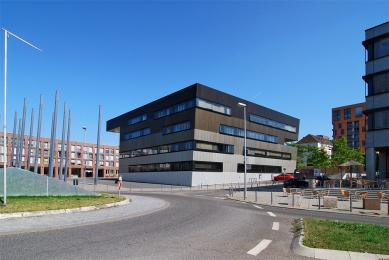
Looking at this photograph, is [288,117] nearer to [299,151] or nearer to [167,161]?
[299,151]

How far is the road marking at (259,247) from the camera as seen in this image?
713 centimetres

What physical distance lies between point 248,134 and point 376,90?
25.4 m

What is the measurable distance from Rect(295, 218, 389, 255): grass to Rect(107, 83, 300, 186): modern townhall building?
1452 inches

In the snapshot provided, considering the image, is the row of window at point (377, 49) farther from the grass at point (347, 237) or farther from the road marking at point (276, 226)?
the grass at point (347, 237)

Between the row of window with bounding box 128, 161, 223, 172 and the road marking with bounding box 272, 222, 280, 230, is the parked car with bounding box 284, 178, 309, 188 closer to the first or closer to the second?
the row of window with bounding box 128, 161, 223, 172

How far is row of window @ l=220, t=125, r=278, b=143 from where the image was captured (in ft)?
172

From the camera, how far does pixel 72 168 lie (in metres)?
103

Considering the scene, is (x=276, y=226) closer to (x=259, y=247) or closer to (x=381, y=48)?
(x=259, y=247)

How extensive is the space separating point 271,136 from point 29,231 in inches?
2248

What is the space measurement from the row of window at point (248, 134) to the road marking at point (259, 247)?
43.1m

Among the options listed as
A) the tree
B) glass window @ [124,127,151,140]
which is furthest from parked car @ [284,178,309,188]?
the tree

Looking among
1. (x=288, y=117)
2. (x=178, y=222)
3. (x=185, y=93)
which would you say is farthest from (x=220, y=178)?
(x=178, y=222)

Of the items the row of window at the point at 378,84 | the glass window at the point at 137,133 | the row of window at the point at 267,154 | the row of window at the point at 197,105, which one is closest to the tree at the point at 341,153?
the row of window at the point at 267,154

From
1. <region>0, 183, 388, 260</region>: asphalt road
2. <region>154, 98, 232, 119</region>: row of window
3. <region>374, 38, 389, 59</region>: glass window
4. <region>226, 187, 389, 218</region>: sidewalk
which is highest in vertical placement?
<region>374, 38, 389, 59</region>: glass window
